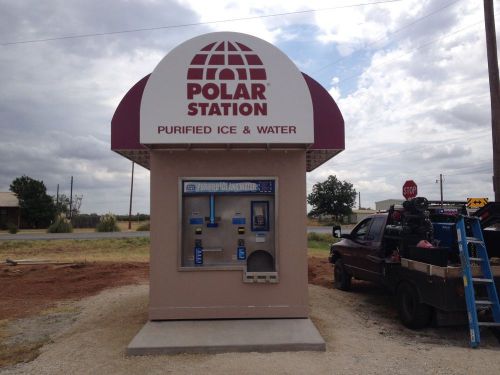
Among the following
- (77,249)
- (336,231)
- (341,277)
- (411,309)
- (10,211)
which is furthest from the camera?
(10,211)

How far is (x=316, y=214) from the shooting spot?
69.8 m

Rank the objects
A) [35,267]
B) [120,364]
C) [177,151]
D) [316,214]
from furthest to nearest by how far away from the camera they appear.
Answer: [316,214] < [35,267] < [177,151] < [120,364]

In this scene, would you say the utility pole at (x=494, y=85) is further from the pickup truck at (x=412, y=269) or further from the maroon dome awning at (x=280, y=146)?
the maroon dome awning at (x=280, y=146)

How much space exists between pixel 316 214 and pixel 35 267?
5701 cm

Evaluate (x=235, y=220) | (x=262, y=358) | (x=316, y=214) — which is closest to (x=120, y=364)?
A: (x=262, y=358)

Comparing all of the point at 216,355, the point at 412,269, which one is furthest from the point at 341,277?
the point at 216,355

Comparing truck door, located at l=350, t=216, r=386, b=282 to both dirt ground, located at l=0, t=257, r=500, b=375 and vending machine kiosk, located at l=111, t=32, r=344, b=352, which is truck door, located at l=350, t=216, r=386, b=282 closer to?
dirt ground, located at l=0, t=257, r=500, b=375

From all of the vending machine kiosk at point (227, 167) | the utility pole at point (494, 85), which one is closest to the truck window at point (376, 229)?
the vending machine kiosk at point (227, 167)

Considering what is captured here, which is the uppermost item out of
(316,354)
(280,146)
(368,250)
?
(280,146)

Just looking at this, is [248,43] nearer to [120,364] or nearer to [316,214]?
[120,364]

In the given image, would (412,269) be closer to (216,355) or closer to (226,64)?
(216,355)

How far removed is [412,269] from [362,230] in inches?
127

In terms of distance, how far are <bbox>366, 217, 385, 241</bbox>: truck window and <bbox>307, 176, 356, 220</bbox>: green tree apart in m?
58.1

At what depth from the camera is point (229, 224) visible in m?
7.36
